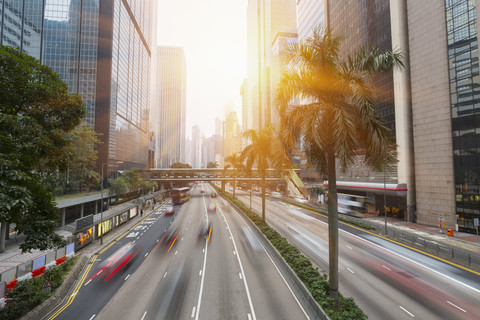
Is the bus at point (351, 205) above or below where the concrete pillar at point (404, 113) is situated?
below

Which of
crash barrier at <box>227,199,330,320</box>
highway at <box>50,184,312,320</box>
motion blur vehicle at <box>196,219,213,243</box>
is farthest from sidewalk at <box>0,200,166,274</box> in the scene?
crash barrier at <box>227,199,330,320</box>

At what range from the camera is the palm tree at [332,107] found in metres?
9.08

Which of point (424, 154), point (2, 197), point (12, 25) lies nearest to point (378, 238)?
point (424, 154)

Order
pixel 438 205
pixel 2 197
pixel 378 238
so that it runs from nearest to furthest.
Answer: pixel 2 197 < pixel 378 238 < pixel 438 205

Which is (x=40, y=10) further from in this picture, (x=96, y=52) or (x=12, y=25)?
(x=96, y=52)

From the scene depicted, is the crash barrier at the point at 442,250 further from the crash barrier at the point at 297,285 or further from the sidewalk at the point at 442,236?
the crash barrier at the point at 297,285

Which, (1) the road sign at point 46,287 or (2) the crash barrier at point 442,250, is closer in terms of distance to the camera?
(1) the road sign at point 46,287

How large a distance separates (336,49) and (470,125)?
31754mm

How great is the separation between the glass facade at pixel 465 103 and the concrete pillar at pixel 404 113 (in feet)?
19.7

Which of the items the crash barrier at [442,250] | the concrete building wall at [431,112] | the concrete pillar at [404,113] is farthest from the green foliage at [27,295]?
the concrete pillar at [404,113]

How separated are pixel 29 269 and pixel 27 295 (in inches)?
179

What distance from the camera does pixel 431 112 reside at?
3325cm

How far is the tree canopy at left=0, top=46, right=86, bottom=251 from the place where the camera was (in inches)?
280

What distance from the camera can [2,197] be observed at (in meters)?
6.36
